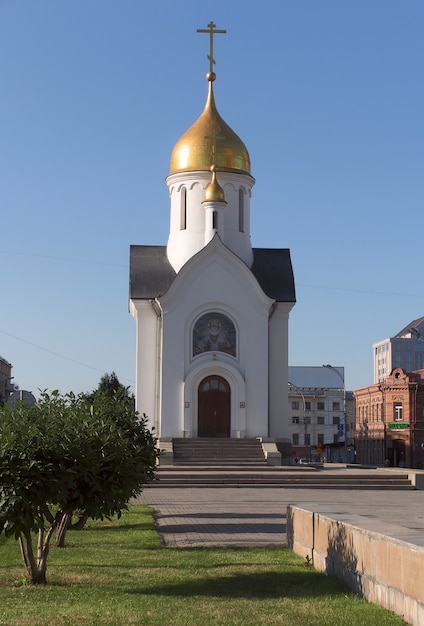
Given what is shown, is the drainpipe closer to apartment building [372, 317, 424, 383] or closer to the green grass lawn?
the green grass lawn

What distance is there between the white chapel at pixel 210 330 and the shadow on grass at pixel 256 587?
2541 cm

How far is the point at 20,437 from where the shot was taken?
9.27 m

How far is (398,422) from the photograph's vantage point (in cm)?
6072

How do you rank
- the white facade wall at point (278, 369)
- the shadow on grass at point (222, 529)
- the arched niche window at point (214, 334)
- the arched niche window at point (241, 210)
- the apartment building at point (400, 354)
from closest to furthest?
the shadow on grass at point (222, 529) → the arched niche window at point (214, 334) → the white facade wall at point (278, 369) → the arched niche window at point (241, 210) → the apartment building at point (400, 354)

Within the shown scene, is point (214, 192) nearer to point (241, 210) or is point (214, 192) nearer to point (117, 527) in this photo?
point (241, 210)

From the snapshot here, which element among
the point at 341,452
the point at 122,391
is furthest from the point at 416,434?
the point at 122,391

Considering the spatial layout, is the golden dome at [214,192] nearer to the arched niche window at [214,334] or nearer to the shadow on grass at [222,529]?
the arched niche window at [214,334]

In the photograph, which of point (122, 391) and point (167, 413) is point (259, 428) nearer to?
point (167, 413)

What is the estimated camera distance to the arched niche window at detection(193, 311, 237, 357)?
119 ft

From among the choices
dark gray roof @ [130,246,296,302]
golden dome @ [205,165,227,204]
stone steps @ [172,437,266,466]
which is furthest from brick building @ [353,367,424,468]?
golden dome @ [205,165,227,204]

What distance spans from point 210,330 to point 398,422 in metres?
27.7

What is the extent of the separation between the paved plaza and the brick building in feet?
108

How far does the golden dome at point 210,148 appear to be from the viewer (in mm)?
38737

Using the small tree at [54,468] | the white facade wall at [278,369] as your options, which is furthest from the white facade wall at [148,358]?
the small tree at [54,468]
